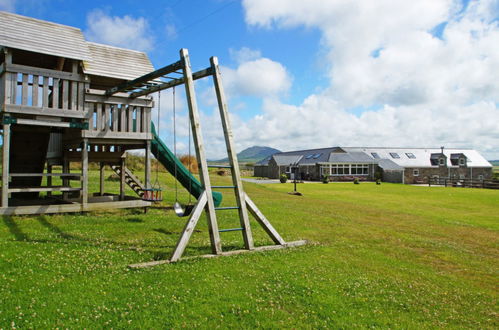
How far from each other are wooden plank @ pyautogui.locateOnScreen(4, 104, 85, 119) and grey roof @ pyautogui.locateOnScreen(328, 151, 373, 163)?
5639 centimetres

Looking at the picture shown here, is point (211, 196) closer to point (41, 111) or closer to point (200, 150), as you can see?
point (200, 150)

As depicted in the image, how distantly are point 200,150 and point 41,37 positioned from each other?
9303 mm

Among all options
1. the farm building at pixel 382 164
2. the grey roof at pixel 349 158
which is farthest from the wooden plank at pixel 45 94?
the grey roof at pixel 349 158

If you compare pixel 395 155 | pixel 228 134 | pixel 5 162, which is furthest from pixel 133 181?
pixel 395 155

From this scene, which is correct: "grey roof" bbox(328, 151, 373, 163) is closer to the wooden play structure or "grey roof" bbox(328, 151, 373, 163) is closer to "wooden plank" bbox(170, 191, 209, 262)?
the wooden play structure

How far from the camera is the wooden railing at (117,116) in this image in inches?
581

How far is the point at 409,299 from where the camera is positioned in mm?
6859

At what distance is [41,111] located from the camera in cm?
1366

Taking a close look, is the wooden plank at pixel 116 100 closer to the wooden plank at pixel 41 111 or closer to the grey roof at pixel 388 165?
the wooden plank at pixel 41 111

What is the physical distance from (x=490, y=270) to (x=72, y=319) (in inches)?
393

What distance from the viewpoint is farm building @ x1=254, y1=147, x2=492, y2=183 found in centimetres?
6688

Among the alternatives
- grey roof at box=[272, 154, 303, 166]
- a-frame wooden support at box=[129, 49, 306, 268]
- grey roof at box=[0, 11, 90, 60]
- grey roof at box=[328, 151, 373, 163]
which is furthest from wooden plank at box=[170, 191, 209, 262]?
grey roof at box=[272, 154, 303, 166]

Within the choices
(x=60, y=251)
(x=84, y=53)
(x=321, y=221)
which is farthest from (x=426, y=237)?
(x=84, y=53)

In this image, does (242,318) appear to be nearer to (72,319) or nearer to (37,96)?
(72,319)
